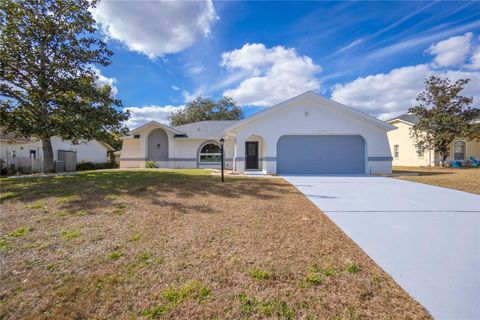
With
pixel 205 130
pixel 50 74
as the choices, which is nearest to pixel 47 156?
pixel 50 74

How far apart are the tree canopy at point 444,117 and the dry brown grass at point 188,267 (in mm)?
22325

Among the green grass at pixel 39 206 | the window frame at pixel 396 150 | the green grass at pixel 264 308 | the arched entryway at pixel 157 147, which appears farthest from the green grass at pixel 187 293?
the window frame at pixel 396 150

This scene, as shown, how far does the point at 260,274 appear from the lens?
3090 mm

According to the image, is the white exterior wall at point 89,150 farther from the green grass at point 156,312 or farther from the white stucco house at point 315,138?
the green grass at point 156,312

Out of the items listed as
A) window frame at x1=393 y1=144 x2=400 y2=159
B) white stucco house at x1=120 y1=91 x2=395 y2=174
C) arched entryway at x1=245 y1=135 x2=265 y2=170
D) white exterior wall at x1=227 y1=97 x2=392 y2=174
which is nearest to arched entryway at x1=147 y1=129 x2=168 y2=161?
arched entryway at x1=245 y1=135 x2=265 y2=170

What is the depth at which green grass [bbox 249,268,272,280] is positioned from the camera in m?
3.02

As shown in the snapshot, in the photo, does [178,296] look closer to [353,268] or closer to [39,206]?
[353,268]

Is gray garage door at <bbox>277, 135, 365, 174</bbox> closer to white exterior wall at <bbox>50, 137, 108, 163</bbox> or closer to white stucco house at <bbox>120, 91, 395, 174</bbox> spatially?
white stucco house at <bbox>120, 91, 395, 174</bbox>

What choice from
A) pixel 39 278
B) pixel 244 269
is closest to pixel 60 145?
pixel 39 278

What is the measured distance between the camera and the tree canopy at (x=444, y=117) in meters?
20.4

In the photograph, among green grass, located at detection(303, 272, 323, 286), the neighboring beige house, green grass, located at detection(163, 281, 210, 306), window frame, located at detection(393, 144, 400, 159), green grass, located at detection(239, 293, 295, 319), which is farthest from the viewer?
window frame, located at detection(393, 144, 400, 159)

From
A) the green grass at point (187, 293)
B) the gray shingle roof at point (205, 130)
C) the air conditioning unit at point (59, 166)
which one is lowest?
the green grass at point (187, 293)

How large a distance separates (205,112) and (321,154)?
30161 millimetres

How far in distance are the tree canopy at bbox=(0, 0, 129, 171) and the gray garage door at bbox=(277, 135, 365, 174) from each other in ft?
34.5
